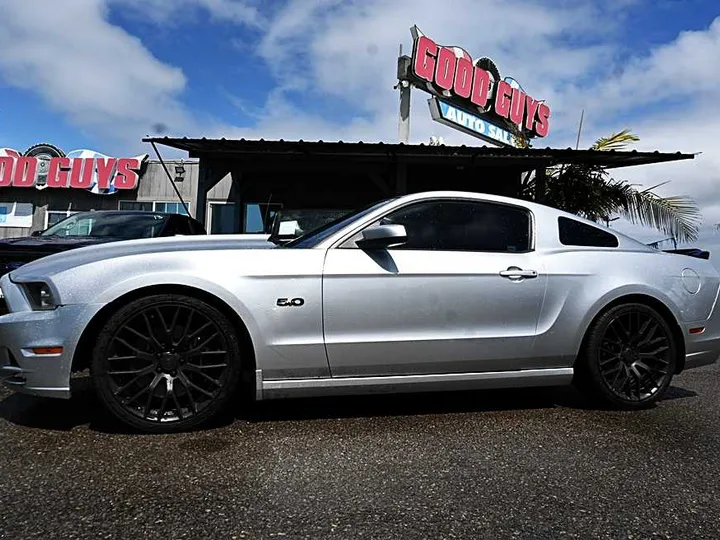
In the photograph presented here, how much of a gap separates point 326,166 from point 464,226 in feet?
26.1

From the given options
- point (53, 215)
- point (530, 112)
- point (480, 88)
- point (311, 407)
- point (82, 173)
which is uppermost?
point (480, 88)

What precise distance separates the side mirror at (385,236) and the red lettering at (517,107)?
13642 millimetres

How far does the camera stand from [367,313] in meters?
3.08

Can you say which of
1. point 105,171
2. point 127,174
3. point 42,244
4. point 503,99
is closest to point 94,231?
point 42,244

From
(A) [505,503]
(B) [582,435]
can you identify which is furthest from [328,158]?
(A) [505,503]

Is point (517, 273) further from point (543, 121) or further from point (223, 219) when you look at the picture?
point (543, 121)

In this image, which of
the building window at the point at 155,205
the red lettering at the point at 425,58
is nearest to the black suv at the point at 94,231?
the red lettering at the point at 425,58

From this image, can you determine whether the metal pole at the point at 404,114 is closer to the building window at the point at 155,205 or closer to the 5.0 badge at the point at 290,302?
the building window at the point at 155,205

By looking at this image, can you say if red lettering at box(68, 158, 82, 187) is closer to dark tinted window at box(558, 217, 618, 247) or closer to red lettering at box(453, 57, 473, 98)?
red lettering at box(453, 57, 473, 98)

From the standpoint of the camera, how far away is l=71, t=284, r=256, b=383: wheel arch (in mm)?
2894

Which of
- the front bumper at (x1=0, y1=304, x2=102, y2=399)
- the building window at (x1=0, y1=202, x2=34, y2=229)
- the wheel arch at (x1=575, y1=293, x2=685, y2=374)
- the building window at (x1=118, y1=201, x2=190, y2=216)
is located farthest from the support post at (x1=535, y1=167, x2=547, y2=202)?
the building window at (x1=0, y1=202, x2=34, y2=229)

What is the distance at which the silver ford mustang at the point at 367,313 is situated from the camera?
289 cm

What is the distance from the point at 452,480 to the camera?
95.1 inches

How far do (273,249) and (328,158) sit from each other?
773cm
